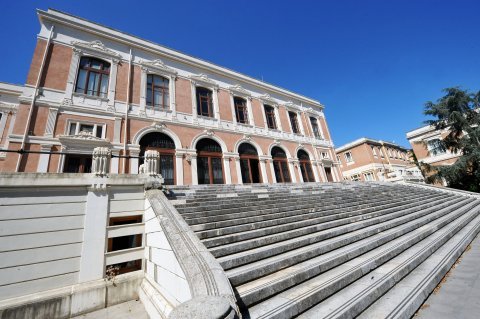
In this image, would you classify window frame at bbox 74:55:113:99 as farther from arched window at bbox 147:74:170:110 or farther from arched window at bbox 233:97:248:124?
arched window at bbox 233:97:248:124

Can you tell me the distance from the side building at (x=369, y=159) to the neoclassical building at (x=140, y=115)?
13.0 meters

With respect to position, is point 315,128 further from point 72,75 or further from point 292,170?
point 72,75

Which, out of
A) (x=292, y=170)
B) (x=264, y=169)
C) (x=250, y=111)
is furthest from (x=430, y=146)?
(x=250, y=111)

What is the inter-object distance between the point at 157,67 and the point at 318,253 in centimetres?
1441

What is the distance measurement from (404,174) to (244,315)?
19.8 meters

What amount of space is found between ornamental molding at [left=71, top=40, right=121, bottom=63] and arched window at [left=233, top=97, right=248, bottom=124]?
864 centimetres

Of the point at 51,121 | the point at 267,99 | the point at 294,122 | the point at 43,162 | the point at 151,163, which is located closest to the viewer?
the point at 151,163

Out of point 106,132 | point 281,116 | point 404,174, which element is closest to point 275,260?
point 106,132

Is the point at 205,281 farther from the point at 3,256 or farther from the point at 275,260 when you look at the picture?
the point at 3,256

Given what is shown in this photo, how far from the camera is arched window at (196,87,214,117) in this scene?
587 inches

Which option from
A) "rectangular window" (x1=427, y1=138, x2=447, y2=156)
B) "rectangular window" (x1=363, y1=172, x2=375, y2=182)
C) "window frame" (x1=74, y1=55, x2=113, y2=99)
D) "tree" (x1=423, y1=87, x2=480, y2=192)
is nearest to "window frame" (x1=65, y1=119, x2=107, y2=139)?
"window frame" (x1=74, y1=55, x2=113, y2=99)

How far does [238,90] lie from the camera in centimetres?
1717

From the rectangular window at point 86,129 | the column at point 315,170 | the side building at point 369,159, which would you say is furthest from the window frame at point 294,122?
the rectangular window at point 86,129

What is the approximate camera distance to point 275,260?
3779 mm
